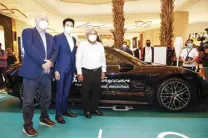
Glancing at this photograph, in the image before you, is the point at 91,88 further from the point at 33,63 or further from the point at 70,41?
the point at 33,63

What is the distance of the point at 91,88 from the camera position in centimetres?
376

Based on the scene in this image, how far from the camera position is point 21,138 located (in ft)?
9.39

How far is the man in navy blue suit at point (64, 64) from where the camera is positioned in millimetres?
3461

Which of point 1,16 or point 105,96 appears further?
point 1,16

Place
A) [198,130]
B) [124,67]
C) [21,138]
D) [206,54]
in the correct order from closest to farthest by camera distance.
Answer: [21,138], [198,130], [124,67], [206,54]

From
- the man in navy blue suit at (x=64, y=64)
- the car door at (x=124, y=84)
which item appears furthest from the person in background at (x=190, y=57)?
the man in navy blue suit at (x=64, y=64)

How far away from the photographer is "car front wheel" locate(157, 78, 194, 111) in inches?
154

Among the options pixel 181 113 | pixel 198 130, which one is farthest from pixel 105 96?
pixel 198 130

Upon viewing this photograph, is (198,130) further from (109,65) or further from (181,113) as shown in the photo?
(109,65)

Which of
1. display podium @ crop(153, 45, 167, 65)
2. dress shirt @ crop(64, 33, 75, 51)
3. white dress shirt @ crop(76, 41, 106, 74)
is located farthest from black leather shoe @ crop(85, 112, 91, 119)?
display podium @ crop(153, 45, 167, 65)

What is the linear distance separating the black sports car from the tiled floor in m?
0.24

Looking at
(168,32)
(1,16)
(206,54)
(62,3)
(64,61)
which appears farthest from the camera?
(1,16)

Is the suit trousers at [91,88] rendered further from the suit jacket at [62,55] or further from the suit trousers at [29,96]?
the suit trousers at [29,96]

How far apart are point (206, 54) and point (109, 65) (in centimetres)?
535
